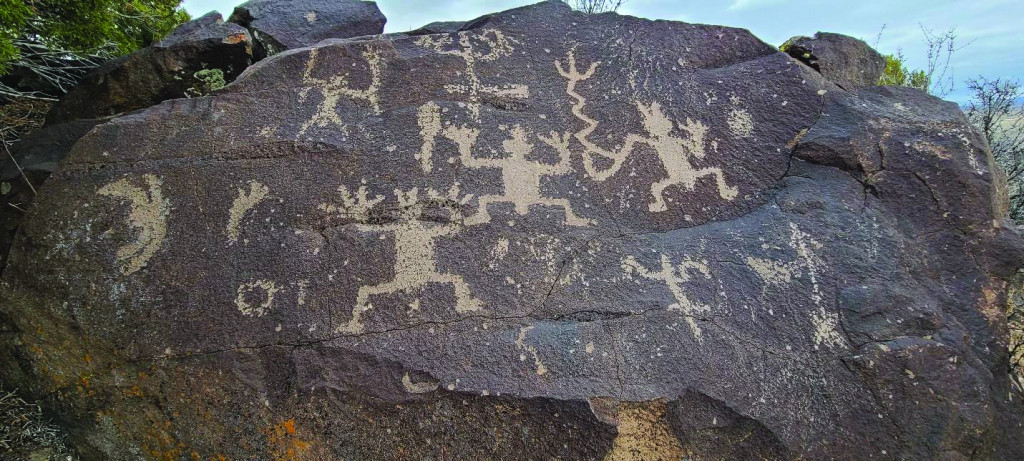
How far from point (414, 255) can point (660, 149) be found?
1056 millimetres

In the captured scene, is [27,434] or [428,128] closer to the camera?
[27,434]

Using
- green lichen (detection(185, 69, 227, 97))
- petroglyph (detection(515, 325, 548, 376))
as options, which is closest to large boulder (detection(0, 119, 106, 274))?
green lichen (detection(185, 69, 227, 97))

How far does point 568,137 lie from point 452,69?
59 cm

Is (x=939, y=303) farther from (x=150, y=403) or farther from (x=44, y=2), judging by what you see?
(x=44, y=2)

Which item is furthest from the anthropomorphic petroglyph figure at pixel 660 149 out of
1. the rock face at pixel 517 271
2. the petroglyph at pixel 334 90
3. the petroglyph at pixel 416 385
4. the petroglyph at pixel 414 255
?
the petroglyph at pixel 416 385

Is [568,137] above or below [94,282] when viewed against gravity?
above

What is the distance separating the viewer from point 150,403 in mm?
1871

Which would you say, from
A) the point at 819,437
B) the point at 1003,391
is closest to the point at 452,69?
the point at 819,437

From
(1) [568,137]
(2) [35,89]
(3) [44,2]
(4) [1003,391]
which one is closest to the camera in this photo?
(4) [1003,391]

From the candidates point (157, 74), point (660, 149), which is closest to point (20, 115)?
point (157, 74)

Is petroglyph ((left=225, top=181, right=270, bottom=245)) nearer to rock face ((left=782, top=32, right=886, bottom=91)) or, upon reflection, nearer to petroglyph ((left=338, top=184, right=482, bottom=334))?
petroglyph ((left=338, top=184, right=482, bottom=334))

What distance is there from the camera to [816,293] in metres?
1.98

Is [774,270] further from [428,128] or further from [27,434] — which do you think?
[27,434]

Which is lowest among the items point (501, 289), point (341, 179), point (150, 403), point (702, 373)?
point (150, 403)
